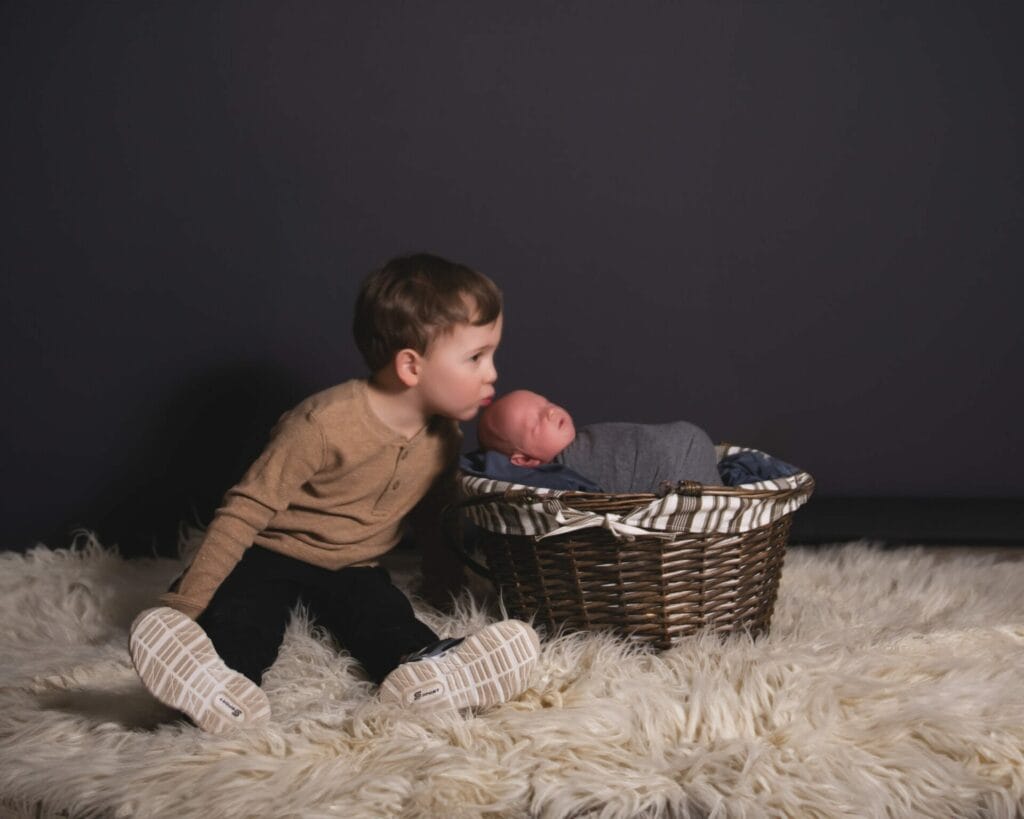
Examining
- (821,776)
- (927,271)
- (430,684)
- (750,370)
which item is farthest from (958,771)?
(927,271)

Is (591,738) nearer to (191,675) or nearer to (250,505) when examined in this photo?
(191,675)

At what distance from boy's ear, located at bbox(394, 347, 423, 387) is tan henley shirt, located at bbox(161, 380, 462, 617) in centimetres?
8

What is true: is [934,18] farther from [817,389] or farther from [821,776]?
[821,776]

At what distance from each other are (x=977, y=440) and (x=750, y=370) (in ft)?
1.77

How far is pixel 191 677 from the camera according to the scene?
4.14 feet

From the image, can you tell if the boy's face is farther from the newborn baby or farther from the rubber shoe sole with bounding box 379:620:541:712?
the rubber shoe sole with bounding box 379:620:541:712

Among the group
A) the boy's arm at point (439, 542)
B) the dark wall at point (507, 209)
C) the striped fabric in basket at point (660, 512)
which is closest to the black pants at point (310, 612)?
the boy's arm at point (439, 542)

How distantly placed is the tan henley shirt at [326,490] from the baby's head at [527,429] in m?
0.13

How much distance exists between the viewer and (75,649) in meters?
1.65

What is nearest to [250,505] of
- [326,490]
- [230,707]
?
[326,490]

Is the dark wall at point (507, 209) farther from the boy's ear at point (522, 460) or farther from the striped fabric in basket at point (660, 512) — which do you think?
the striped fabric in basket at point (660, 512)

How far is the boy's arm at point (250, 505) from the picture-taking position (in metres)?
1.46

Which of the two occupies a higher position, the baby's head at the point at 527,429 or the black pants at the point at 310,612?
the baby's head at the point at 527,429

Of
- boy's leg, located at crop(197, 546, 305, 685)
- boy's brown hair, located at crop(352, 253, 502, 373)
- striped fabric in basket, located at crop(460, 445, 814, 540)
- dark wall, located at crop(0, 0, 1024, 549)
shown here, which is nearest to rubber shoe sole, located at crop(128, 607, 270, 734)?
boy's leg, located at crop(197, 546, 305, 685)
